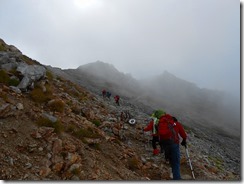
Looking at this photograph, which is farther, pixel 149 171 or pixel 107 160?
pixel 149 171

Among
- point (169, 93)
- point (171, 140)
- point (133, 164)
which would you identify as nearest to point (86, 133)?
point (133, 164)

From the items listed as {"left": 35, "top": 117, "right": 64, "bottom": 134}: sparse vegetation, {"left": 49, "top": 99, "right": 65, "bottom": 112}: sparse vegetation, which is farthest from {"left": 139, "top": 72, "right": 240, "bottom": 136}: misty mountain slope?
{"left": 35, "top": 117, "right": 64, "bottom": 134}: sparse vegetation

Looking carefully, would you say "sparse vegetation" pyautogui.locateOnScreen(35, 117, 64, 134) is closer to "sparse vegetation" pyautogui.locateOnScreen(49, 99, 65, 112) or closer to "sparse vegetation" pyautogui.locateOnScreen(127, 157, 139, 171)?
"sparse vegetation" pyautogui.locateOnScreen(49, 99, 65, 112)

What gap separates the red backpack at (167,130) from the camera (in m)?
9.84

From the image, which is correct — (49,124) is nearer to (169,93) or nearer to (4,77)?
(4,77)

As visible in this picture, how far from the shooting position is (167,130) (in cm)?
988

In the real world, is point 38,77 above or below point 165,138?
above

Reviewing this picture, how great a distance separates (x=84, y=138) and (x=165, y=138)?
3607 millimetres

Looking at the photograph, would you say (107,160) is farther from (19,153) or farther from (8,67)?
(8,67)

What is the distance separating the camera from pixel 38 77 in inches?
647

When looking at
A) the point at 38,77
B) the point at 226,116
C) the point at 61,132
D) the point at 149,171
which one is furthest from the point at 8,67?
the point at 226,116

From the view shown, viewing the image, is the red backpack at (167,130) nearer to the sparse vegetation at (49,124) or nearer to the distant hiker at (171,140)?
the distant hiker at (171,140)

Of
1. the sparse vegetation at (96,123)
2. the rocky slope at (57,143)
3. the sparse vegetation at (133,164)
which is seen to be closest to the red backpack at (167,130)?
the rocky slope at (57,143)

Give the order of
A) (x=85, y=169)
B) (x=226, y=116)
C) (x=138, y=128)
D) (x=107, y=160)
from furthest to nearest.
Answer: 1. (x=226, y=116)
2. (x=138, y=128)
3. (x=107, y=160)
4. (x=85, y=169)
